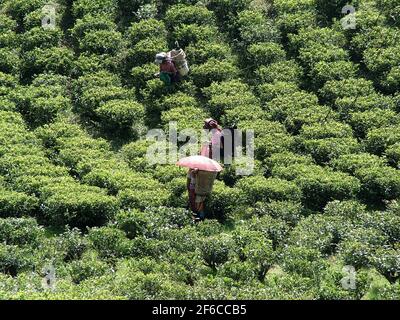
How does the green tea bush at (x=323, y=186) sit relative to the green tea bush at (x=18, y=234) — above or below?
above

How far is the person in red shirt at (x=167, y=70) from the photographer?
2341 centimetres

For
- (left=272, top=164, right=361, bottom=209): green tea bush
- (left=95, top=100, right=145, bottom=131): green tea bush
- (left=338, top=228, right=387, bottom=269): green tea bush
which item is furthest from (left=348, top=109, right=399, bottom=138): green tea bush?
(left=95, top=100, right=145, bottom=131): green tea bush

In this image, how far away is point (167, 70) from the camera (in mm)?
23609

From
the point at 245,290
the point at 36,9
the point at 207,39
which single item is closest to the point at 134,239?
the point at 245,290

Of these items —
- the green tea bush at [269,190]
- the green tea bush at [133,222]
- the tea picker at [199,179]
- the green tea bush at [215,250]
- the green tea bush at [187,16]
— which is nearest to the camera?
the green tea bush at [215,250]

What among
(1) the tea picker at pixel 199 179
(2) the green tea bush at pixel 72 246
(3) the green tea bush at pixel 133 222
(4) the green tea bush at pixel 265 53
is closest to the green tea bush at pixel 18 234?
(2) the green tea bush at pixel 72 246

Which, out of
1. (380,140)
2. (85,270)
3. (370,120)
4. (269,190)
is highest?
(370,120)

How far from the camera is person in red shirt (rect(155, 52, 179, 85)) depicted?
922 inches

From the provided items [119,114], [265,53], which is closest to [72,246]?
[119,114]

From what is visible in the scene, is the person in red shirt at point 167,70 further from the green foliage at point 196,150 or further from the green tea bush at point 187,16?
the green tea bush at point 187,16

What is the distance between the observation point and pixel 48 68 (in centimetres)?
2484

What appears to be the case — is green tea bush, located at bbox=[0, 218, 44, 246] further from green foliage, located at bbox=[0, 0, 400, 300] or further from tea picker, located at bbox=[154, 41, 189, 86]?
tea picker, located at bbox=[154, 41, 189, 86]

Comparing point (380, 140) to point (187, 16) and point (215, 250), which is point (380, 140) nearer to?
point (215, 250)

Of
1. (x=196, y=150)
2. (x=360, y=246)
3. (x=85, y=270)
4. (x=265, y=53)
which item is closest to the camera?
(x=85, y=270)
